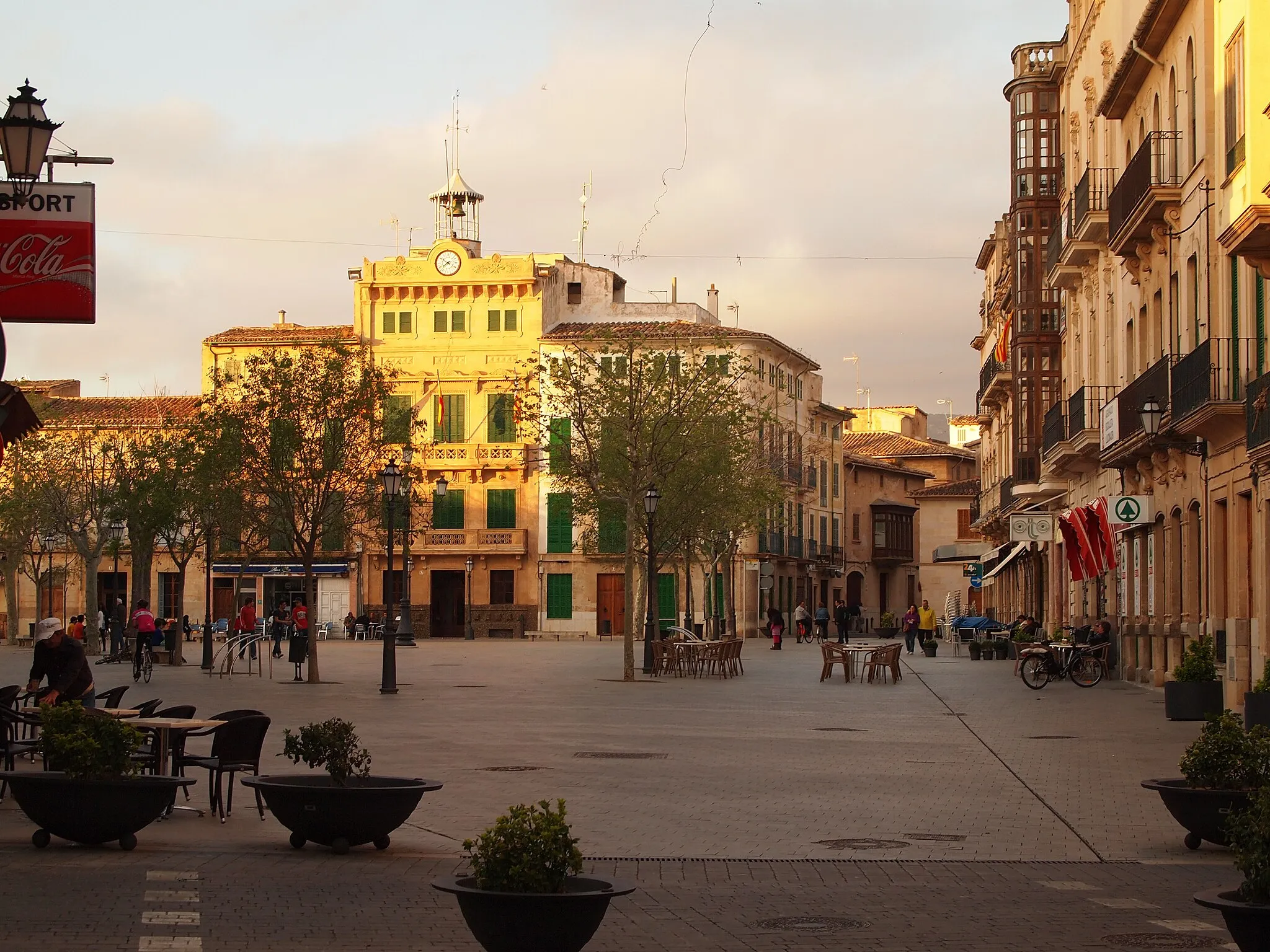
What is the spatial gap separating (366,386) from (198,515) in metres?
12.7

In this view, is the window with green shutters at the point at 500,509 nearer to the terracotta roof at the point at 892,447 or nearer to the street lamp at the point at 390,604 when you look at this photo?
the terracotta roof at the point at 892,447

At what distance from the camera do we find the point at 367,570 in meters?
73.2

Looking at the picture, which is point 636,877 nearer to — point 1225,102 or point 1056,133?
point 1225,102

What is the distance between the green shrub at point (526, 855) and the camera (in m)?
7.34

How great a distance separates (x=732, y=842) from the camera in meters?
12.4

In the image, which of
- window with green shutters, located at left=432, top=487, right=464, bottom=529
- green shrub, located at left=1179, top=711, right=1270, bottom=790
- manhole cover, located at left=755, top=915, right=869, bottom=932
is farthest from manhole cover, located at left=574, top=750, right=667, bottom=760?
window with green shutters, located at left=432, top=487, right=464, bottom=529

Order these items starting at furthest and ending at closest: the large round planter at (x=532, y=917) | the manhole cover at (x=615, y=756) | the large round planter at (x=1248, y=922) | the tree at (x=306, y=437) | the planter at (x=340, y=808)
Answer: the tree at (x=306, y=437) < the manhole cover at (x=615, y=756) < the planter at (x=340, y=808) < the large round planter at (x=532, y=917) < the large round planter at (x=1248, y=922)

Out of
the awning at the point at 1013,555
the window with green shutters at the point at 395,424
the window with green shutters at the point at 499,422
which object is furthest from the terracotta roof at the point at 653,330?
the window with green shutters at the point at 395,424

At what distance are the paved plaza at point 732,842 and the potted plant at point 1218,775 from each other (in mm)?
271

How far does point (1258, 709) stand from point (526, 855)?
456 inches

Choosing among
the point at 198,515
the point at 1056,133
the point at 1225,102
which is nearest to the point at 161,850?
the point at 1225,102

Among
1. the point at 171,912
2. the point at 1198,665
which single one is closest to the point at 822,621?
the point at 1198,665

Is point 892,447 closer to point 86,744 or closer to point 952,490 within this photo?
point 952,490

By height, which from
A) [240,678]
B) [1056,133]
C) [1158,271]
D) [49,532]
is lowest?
[240,678]
